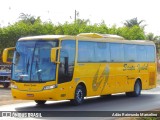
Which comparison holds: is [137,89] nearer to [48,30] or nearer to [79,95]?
[79,95]

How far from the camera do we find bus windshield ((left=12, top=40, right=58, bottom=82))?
18.3 meters

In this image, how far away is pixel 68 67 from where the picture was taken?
1902 centimetres

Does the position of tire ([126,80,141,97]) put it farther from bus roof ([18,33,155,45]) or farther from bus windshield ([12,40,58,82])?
bus windshield ([12,40,58,82])

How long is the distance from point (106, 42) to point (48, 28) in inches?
925

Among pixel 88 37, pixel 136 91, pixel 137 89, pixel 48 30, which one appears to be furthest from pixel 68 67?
pixel 48 30

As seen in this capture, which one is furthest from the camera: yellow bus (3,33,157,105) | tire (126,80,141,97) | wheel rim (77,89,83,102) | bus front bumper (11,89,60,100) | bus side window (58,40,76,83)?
tire (126,80,141,97)

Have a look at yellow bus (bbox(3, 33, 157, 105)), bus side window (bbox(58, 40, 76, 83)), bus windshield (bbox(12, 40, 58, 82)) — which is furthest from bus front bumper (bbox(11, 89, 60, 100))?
bus side window (bbox(58, 40, 76, 83))

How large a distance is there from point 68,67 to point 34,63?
144cm

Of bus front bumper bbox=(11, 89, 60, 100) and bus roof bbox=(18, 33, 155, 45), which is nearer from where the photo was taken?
bus front bumper bbox=(11, 89, 60, 100)

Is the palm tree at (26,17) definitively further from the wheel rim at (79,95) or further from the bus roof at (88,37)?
the wheel rim at (79,95)

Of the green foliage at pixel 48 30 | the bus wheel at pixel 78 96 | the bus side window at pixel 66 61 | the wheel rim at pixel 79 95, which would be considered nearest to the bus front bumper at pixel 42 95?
the bus side window at pixel 66 61

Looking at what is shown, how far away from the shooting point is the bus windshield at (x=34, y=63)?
719 inches

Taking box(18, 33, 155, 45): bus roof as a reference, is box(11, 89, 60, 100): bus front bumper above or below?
below

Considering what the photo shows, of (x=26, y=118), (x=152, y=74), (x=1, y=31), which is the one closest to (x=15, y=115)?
(x=26, y=118)
